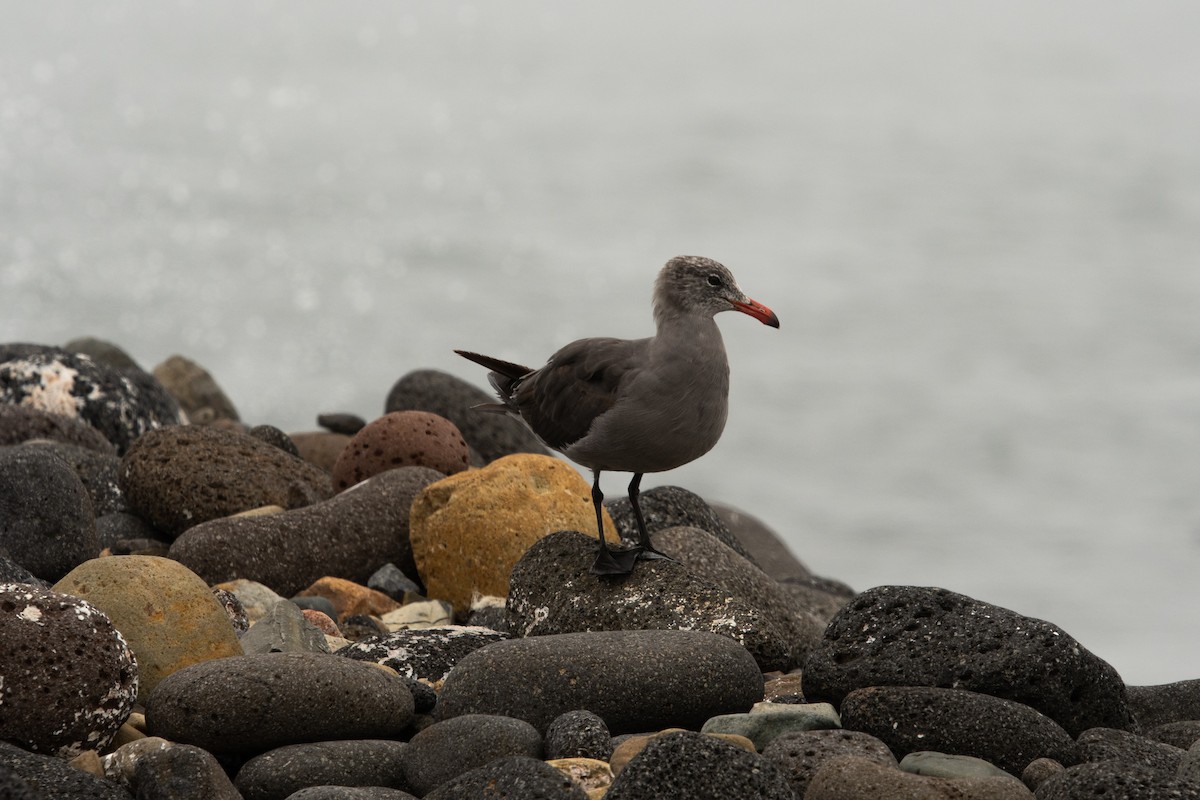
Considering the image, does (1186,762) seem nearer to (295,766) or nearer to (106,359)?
(295,766)

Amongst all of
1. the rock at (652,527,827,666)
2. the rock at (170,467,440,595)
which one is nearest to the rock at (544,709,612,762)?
the rock at (652,527,827,666)

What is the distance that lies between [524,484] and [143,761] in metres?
4.30

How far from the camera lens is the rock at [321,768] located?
648 centimetres

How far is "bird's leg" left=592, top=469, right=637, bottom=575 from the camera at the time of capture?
848cm

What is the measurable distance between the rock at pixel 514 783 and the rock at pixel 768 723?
139 centimetres

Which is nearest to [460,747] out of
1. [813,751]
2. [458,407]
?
[813,751]

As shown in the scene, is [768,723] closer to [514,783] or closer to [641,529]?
[514,783]

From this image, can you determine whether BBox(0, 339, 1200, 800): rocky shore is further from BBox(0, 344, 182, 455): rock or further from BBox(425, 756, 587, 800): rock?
BBox(0, 344, 182, 455): rock

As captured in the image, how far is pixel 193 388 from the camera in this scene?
1834 centimetres

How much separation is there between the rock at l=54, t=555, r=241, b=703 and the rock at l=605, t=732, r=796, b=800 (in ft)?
9.63

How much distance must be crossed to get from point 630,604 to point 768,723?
1.58 meters

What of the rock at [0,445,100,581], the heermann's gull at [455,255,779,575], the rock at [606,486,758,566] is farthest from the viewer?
the rock at [606,486,758,566]

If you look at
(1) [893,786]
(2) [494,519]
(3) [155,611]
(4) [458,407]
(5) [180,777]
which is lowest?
(5) [180,777]

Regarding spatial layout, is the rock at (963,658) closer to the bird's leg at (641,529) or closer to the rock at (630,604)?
the rock at (630,604)
